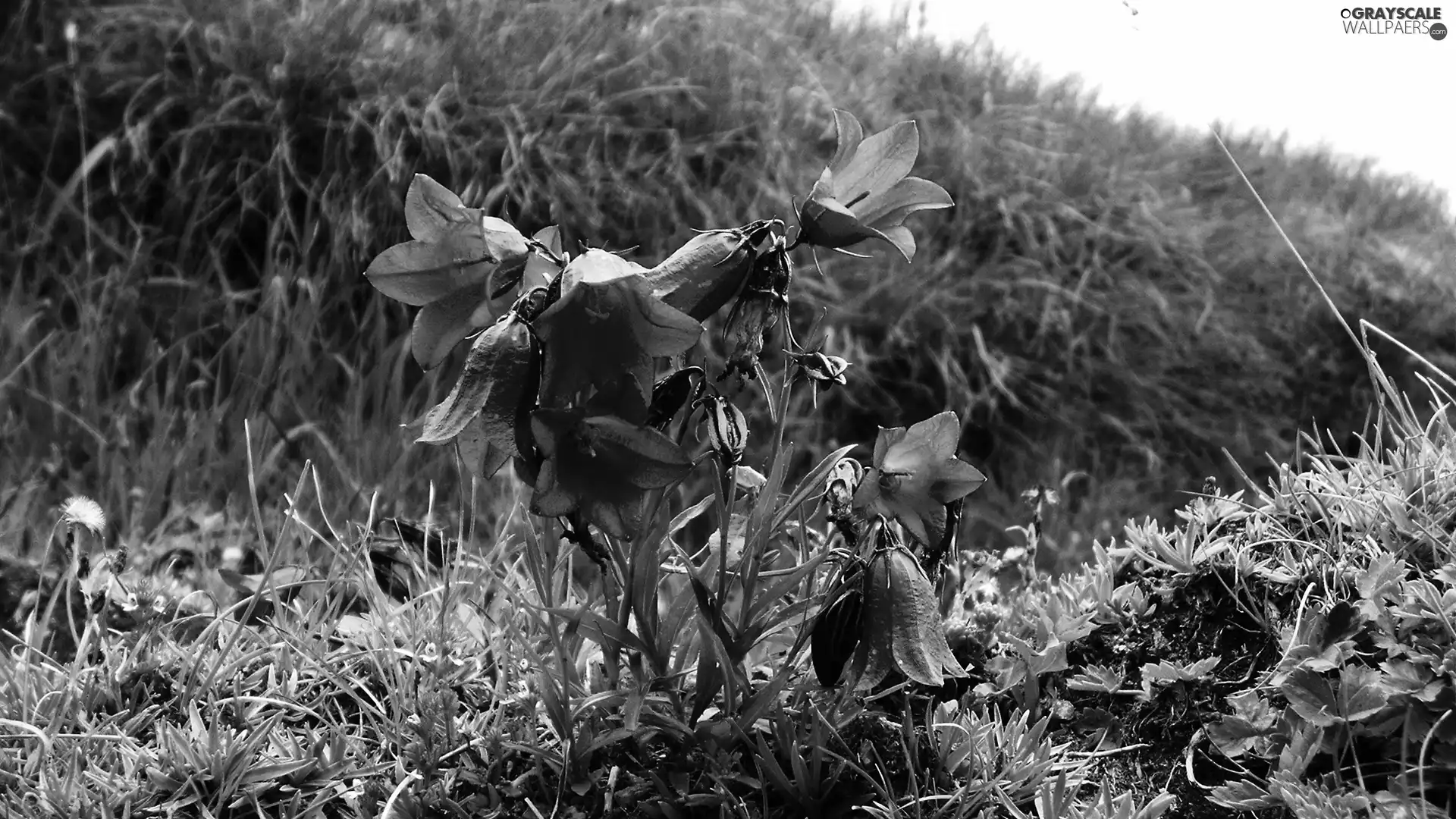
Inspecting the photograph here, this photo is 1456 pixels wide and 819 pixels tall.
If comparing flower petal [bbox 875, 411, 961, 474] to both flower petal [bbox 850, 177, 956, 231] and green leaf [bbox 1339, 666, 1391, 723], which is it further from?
green leaf [bbox 1339, 666, 1391, 723]

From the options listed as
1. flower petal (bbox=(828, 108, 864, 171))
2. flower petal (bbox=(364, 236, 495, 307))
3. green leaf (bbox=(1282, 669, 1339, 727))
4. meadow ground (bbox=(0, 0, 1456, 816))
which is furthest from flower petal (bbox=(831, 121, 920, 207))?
green leaf (bbox=(1282, 669, 1339, 727))

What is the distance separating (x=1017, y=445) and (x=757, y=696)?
3.05m

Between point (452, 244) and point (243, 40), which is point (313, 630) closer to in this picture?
point (452, 244)

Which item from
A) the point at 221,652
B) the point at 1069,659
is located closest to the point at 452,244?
the point at 221,652

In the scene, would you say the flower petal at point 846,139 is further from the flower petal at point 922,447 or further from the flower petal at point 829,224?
the flower petal at point 922,447

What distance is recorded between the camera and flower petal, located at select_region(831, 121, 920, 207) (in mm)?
1341

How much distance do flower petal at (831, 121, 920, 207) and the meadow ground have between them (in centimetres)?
55

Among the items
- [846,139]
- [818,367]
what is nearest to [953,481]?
[818,367]

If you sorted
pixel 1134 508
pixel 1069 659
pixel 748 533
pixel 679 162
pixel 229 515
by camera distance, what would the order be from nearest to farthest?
pixel 748 533
pixel 1069 659
pixel 229 515
pixel 679 162
pixel 1134 508

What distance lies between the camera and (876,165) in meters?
1.34

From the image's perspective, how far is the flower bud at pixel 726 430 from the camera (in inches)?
48.4

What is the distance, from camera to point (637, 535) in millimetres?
1303

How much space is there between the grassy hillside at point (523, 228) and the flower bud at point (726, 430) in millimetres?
1671

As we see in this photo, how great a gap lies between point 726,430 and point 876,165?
15.5 inches
